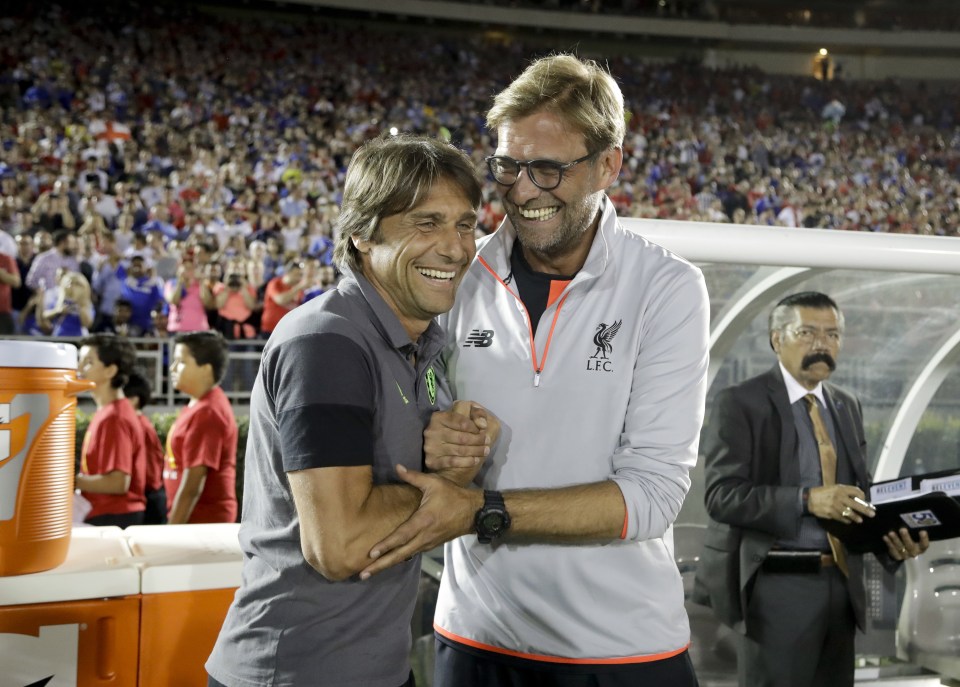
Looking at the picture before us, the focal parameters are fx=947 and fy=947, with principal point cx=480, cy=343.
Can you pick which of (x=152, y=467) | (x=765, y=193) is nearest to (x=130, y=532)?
(x=152, y=467)

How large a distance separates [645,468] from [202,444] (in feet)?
10.9

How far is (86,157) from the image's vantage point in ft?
42.7

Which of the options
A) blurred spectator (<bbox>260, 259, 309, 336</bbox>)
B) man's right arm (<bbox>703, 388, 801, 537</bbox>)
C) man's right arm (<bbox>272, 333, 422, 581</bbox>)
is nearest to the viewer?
man's right arm (<bbox>272, 333, 422, 581</bbox>)

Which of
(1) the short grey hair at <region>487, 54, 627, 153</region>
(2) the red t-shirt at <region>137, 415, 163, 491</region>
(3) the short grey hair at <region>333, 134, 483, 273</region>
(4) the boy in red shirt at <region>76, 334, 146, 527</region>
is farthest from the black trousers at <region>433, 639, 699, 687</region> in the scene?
(2) the red t-shirt at <region>137, 415, 163, 491</region>

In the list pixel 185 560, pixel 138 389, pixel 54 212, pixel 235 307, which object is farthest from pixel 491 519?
pixel 54 212

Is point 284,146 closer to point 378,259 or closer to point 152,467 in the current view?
point 152,467

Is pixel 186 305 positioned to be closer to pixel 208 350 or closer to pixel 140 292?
pixel 140 292

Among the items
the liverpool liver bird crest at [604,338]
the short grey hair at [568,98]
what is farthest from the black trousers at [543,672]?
the short grey hair at [568,98]

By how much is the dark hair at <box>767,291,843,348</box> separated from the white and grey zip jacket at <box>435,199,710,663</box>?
73 cm

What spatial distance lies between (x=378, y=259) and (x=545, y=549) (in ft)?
2.37

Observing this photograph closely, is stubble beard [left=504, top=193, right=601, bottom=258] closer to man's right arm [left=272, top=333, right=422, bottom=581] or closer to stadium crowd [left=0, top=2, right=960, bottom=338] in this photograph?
man's right arm [left=272, top=333, right=422, bottom=581]

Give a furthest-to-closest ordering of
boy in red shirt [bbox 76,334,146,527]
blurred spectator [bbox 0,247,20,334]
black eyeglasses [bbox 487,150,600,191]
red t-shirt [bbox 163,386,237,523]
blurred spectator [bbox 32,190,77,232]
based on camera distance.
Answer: blurred spectator [bbox 32,190,77,232] → blurred spectator [bbox 0,247,20,334] → red t-shirt [bbox 163,386,237,523] → boy in red shirt [bbox 76,334,146,527] → black eyeglasses [bbox 487,150,600,191]

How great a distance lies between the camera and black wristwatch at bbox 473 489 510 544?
1763mm

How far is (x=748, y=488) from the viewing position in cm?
264
